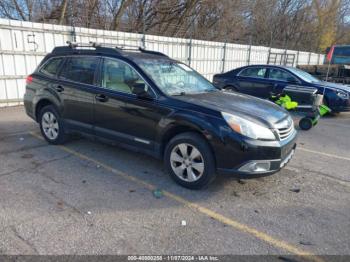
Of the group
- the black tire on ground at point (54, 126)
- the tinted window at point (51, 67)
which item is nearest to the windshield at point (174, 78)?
the tinted window at point (51, 67)

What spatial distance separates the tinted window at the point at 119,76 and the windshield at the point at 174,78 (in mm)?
185

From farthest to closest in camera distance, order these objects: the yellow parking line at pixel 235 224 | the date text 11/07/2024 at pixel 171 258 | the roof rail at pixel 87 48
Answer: the roof rail at pixel 87 48
the yellow parking line at pixel 235 224
the date text 11/07/2024 at pixel 171 258

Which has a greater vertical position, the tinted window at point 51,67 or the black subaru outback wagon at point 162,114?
the tinted window at point 51,67

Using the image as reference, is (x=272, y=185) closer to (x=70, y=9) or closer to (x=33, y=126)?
(x=33, y=126)

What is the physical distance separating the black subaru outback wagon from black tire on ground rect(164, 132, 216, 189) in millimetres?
12

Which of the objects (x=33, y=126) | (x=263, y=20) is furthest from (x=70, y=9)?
(x=263, y=20)

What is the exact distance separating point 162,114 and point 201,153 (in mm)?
752

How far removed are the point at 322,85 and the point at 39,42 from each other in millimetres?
8878

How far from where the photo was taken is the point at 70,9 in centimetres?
1367

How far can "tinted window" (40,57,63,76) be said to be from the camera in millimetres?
5016

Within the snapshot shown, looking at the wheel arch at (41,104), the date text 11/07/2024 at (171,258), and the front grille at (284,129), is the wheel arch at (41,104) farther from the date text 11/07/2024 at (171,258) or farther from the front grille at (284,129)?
the front grille at (284,129)

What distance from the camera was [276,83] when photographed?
8.90m

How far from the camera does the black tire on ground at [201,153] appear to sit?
341 centimetres

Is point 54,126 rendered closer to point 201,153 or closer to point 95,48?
point 95,48
